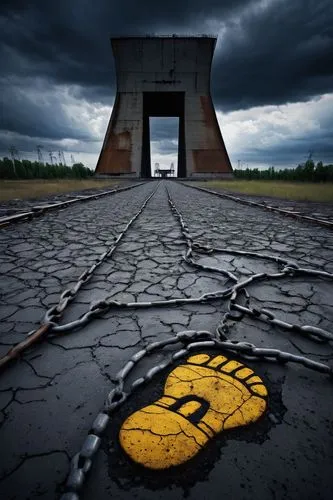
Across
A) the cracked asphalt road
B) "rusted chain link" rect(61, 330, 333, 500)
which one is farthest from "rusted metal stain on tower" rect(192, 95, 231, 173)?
"rusted chain link" rect(61, 330, 333, 500)

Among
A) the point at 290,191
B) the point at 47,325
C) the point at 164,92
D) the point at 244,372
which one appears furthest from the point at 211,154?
the point at 244,372

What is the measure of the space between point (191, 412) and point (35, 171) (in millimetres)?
67161

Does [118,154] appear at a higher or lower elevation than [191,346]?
higher

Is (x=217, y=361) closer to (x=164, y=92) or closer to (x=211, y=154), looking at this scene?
(x=211, y=154)

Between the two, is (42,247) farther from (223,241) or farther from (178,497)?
(178,497)

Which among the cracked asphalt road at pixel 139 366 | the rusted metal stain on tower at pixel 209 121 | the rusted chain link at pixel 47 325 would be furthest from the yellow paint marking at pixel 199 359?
the rusted metal stain on tower at pixel 209 121

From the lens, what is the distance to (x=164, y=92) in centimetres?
2472

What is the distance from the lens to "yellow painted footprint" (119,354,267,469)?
2.48 feet

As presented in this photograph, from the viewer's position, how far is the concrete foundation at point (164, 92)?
2338 cm

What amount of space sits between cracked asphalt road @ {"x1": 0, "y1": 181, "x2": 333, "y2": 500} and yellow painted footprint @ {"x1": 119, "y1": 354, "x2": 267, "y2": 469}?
6 cm

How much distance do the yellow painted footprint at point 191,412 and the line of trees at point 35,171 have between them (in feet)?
175

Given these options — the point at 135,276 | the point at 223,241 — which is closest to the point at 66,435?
the point at 135,276

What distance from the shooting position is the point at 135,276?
7.07 ft

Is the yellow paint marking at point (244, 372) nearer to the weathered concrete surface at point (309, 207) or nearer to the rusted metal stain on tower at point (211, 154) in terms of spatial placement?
the weathered concrete surface at point (309, 207)
